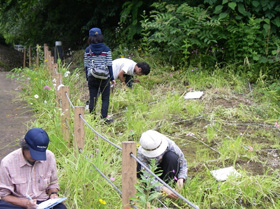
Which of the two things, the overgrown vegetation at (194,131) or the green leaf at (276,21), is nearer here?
the overgrown vegetation at (194,131)

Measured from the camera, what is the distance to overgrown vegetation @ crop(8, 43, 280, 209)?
360 cm

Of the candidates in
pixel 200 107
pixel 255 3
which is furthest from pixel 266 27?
pixel 200 107

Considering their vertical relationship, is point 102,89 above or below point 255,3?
below

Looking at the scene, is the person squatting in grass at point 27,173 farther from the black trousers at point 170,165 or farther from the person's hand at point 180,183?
the person's hand at point 180,183

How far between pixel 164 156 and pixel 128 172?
3.06ft

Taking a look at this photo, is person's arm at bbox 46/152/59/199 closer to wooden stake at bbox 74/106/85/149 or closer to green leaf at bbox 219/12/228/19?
wooden stake at bbox 74/106/85/149

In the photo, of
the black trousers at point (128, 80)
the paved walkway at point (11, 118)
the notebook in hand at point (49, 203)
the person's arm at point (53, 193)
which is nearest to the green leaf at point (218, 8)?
the black trousers at point (128, 80)

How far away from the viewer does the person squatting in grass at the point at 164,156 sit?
3.47 meters

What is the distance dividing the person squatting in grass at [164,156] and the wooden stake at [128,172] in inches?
22.3

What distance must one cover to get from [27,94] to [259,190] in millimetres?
5497

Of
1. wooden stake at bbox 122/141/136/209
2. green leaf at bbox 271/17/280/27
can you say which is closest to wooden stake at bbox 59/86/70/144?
wooden stake at bbox 122/141/136/209

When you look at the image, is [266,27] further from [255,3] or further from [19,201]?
[19,201]

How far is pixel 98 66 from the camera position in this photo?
5.61 metres

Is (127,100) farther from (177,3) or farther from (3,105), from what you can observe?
(177,3)
